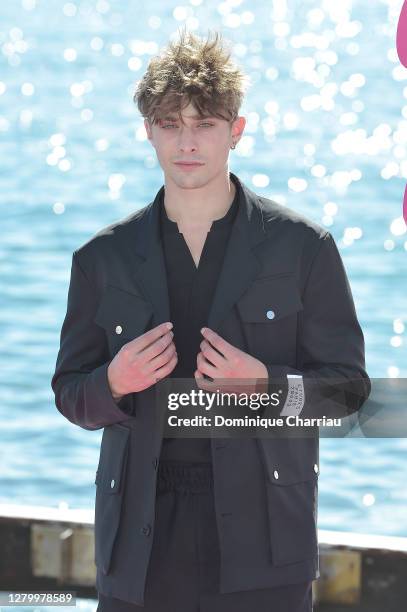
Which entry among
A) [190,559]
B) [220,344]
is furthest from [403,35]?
[190,559]

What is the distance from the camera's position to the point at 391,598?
488 cm

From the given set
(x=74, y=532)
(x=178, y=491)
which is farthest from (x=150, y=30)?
(x=178, y=491)

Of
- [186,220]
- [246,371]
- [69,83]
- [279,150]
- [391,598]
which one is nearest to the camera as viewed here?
[246,371]

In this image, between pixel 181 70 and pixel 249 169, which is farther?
pixel 249 169

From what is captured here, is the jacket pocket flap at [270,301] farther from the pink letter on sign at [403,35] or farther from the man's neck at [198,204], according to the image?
the pink letter on sign at [403,35]

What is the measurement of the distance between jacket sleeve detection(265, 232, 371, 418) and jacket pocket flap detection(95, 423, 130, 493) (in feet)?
1.33

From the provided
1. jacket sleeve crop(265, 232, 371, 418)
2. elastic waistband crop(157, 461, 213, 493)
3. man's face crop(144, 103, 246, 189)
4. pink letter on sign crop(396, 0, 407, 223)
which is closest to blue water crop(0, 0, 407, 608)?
pink letter on sign crop(396, 0, 407, 223)

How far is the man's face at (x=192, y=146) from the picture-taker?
11.9 feet

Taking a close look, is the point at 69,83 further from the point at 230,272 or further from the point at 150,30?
the point at 230,272

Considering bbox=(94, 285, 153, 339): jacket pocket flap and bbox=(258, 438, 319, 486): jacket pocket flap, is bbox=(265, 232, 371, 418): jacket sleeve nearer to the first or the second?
bbox=(258, 438, 319, 486): jacket pocket flap

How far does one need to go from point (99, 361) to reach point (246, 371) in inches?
20.3

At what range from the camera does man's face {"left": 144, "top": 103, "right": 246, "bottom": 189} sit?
361 cm

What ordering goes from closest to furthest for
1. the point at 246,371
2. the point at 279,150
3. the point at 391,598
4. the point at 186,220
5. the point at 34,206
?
the point at 246,371 < the point at 186,220 < the point at 391,598 < the point at 34,206 < the point at 279,150

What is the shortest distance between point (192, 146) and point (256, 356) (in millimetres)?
544
